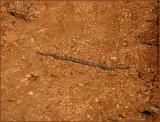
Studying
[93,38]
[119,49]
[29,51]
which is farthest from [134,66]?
[29,51]

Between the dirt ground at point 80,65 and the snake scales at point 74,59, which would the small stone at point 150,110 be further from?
the snake scales at point 74,59

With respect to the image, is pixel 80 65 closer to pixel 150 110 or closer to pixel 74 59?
pixel 74 59

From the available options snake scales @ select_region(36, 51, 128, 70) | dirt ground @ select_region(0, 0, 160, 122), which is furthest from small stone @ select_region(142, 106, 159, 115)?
snake scales @ select_region(36, 51, 128, 70)

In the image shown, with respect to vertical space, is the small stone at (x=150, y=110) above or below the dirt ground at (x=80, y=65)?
below

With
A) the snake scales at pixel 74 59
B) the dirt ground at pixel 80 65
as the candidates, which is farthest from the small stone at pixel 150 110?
the snake scales at pixel 74 59

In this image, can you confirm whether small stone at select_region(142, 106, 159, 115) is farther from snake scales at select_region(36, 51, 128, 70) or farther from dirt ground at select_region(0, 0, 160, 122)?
snake scales at select_region(36, 51, 128, 70)

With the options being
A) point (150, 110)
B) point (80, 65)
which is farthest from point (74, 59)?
point (150, 110)

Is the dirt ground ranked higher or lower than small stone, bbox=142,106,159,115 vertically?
higher

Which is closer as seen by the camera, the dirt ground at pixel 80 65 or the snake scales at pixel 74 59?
the dirt ground at pixel 80 65
